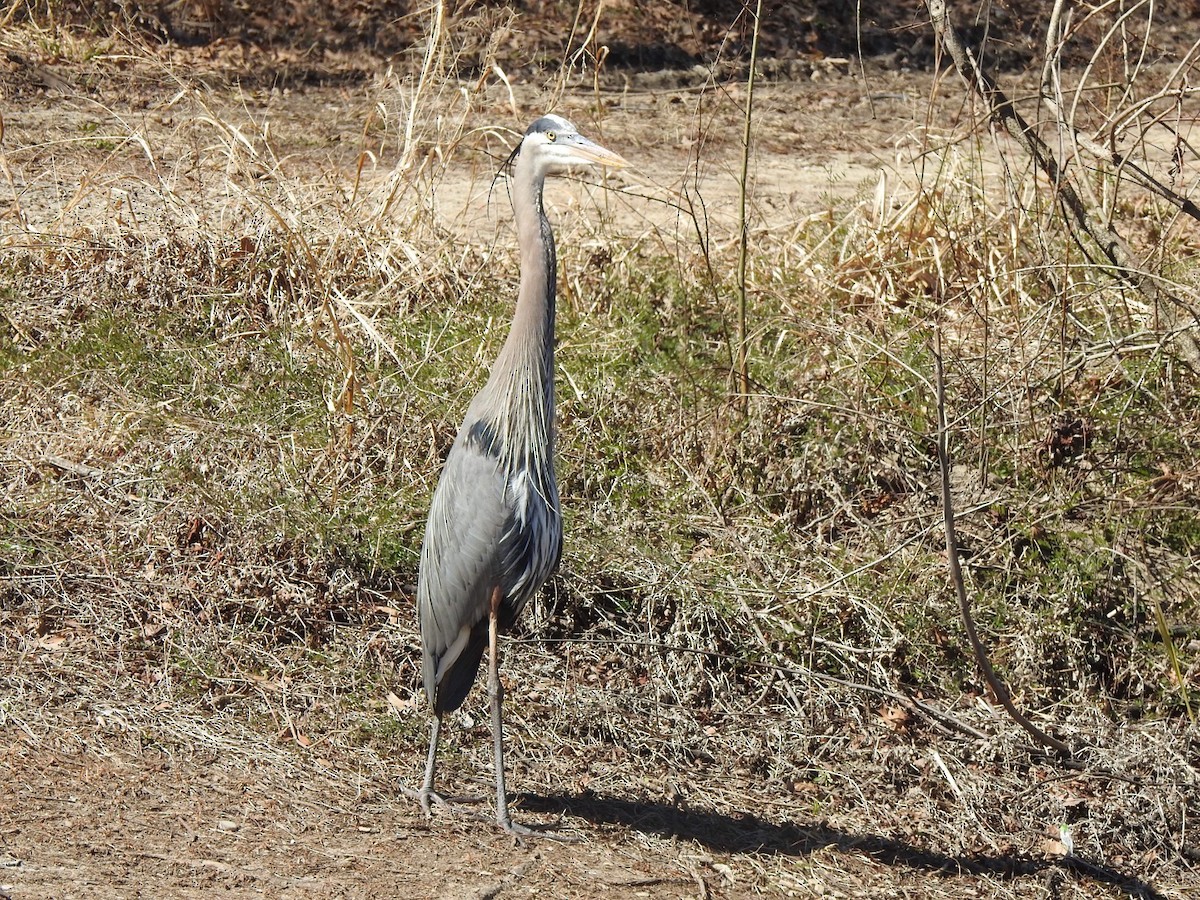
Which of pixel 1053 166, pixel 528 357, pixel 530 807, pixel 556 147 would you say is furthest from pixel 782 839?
pixel 1053 166

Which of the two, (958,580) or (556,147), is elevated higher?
(556,147)

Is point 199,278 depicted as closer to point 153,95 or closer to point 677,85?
point 153,95

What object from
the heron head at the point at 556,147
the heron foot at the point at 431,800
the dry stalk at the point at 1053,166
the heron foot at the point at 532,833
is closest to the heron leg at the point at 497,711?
the heron foot at the point at 532,833

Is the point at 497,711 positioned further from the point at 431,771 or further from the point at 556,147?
the point at 556,147

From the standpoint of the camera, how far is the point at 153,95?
9.83m

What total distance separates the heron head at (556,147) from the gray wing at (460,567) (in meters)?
0.83

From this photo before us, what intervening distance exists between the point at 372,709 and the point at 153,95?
6628 millimetres

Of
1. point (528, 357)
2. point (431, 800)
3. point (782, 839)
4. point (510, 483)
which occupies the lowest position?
point (782, 839)

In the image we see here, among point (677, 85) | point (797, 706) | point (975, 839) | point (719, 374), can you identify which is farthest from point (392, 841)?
point (677, 85)

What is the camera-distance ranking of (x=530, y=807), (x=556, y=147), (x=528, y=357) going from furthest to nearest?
1. (x=530, y=807)
2. (x=528, y=357)
3. (x=556, y=147)

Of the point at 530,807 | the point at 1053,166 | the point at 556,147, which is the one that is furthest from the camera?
the point at 1053,166

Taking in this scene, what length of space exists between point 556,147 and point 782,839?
87.3 inches

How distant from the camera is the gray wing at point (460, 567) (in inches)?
159

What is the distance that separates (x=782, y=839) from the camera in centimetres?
430
